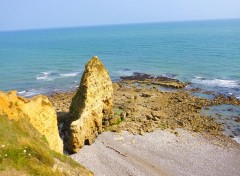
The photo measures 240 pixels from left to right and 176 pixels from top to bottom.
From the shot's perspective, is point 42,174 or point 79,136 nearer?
point 42,174

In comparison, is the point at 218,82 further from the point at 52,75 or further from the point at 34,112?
the point at 34,112

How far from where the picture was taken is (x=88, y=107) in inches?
1414

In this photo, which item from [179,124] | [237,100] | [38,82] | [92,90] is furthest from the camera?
[38,82]

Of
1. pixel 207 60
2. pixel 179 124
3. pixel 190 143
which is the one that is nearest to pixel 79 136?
pixel 190 143

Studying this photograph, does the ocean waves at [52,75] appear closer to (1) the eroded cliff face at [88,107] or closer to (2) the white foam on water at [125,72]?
(2) the white foam on water at [125,72]

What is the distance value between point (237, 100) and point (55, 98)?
115 ft

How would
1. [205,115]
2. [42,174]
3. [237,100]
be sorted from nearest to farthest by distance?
1. [42,174]
2. [205,115]
3. [237,100]

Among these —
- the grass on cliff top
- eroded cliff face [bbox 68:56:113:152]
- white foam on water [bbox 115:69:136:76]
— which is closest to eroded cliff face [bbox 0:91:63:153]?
the grass on cliff top

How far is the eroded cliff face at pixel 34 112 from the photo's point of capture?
22.2m

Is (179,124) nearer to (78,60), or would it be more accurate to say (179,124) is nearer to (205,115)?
(205,115)

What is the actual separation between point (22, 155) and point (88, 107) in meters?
18.3

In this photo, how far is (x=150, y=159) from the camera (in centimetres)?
3406

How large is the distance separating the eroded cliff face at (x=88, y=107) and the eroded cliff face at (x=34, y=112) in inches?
173

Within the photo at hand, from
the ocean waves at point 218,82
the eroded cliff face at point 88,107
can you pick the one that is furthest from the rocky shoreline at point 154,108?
the ocean waves at point 218,82
